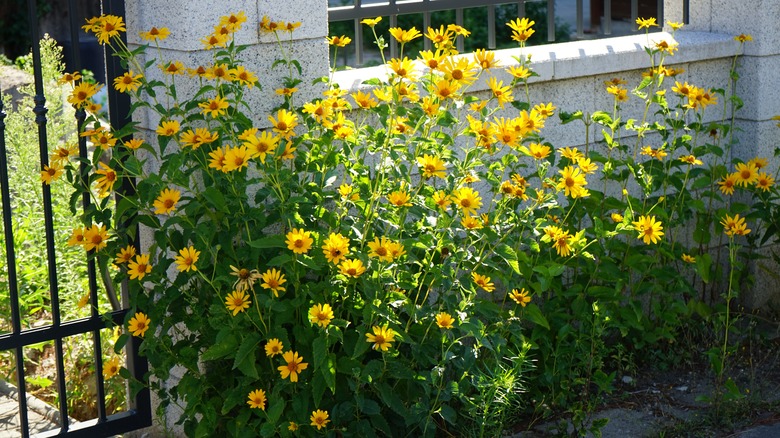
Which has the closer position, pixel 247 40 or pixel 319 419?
pixel 319 419

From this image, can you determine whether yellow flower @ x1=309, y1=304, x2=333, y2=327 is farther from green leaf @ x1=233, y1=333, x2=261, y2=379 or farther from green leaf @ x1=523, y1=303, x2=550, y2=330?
green leaf @ x1=523, y1=303, x2=550, y2=330

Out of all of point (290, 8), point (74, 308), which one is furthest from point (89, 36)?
point (290, 8)

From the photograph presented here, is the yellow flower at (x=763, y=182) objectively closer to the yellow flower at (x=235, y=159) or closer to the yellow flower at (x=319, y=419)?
the yellow flower at (x=319, y=419)

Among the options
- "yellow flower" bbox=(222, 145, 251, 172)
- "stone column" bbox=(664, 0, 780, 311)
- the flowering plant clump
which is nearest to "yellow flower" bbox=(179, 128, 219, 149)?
the flowering plant clump

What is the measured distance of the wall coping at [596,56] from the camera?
4.26 meters

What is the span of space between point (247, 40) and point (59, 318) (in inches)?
43.5

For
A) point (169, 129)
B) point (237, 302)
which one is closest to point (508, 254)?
point (237, 302)

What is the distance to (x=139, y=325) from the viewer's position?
340 cm

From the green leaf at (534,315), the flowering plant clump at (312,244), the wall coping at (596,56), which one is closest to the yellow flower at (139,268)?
the flowering plant clump at (312,244)

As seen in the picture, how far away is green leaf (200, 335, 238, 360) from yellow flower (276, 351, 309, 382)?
0.53ft

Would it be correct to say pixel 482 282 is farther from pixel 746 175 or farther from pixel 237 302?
pixel 746 175

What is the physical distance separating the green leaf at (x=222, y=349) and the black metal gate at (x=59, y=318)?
52 cm

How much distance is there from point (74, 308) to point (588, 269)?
87.1 inches

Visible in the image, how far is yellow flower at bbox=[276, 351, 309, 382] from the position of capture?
3.22 m
